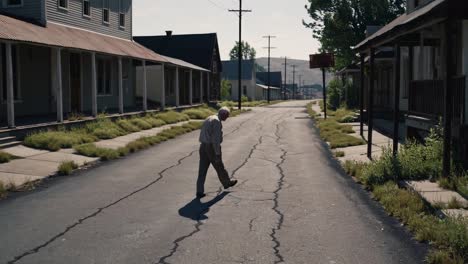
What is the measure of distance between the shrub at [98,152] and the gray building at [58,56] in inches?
96.3

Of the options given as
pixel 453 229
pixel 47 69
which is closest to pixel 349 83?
pixel 47 69

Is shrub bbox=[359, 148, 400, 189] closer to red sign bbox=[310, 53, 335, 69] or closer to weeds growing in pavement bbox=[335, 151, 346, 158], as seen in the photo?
weeds growing in pavement bbox=[335, 151, 346, 158]

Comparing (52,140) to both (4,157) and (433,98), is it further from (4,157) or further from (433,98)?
(433,98)

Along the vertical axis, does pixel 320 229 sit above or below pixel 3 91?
below

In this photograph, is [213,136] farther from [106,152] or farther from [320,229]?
[106,152]

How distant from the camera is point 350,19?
53000 millimetres

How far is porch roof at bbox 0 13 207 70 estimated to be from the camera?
16.4 metres

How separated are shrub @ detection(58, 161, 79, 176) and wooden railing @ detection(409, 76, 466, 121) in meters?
8.21

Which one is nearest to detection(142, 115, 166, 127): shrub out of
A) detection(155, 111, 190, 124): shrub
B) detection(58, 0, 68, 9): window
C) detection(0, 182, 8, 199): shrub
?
detection(155, 111, 190, 124): shrub

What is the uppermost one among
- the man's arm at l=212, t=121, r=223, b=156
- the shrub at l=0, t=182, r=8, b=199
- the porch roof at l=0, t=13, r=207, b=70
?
the porch roof at l=0, t=13, r=207, b=70

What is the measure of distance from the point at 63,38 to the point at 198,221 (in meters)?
14.3

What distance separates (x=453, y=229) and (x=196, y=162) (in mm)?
8456

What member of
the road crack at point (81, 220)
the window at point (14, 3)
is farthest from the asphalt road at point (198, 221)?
the window at point (14, 3)

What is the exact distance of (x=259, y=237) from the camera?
6.69 meters
